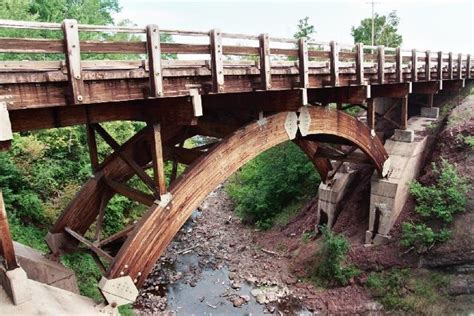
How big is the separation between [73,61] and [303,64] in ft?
15.2

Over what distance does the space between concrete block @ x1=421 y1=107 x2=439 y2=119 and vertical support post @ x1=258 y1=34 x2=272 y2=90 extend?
11.5m

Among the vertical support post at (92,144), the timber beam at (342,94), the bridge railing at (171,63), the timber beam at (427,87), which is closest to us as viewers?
the bridge railing at (171,63)

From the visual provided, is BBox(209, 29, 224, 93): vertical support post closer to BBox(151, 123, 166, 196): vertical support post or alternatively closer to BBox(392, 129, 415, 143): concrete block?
BBox(151, 123, 166, 196): vertical support post

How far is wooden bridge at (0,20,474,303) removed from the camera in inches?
177

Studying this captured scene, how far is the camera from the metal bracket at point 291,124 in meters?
8.66

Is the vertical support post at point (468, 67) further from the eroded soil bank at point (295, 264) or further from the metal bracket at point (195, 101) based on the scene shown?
the metal bracket at point (195, 101)

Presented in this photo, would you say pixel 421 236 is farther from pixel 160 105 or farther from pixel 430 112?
pixel 160 105

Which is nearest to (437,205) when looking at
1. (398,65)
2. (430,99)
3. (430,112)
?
(398,65)

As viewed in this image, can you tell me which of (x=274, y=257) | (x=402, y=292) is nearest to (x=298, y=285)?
(x=274, y=257)

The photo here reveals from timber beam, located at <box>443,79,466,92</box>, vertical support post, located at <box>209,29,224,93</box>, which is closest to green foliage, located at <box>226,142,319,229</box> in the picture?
timber beam, located at <box>443,79,466,92</box>

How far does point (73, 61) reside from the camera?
4.48 meters

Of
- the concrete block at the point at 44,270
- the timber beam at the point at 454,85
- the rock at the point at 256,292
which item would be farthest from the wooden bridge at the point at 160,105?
the timber beam at the point at 454,85

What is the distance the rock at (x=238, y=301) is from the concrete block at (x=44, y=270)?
6144 mm

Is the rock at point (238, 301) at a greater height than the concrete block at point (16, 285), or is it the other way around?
the concrete block at point (16, 285)
